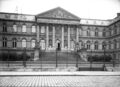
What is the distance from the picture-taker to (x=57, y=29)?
4175 cm

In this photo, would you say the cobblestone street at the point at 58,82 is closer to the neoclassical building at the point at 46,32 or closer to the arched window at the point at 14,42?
the neoclassical building at the point at 46,32

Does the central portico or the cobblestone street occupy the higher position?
the central portico

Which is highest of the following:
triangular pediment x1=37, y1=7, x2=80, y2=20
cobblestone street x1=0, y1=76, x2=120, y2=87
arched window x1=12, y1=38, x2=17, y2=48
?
triangular pediment x1=37, y1=7, x2=80, y2=20

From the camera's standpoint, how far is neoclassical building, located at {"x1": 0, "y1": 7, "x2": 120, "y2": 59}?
130ft

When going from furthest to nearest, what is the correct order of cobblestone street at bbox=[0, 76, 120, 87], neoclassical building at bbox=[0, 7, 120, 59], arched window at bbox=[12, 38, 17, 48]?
arched window at bbox=[12, 38, 17, 48] < neoclassical building at bbox=[0, 7, 120, 59] < cobblestone street at bbox=[0, 76, 120, 87]

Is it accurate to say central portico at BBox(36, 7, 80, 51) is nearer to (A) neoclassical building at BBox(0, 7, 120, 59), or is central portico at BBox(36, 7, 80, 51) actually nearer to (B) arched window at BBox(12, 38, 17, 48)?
(A) neoclassical building at BBox(0, 7, 120, 59)

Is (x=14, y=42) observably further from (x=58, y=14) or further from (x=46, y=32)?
(x=58, y=14)

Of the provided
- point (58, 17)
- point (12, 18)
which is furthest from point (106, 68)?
point (12, 18)

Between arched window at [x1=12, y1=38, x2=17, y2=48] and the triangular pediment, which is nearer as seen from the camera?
arched window at [x1=12, y1=38, x2=17, y2=48]

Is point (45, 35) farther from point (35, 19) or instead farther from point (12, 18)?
point (12, 18)

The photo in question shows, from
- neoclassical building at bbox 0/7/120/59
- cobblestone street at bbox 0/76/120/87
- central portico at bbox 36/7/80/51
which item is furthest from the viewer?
central portico at bbox 36/7/80/51

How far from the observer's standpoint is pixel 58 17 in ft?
136

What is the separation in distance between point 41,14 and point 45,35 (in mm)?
6027

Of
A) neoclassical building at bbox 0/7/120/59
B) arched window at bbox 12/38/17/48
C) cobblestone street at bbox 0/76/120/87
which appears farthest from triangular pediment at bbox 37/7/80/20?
cobblestone street at bbox 0/76/120/87
